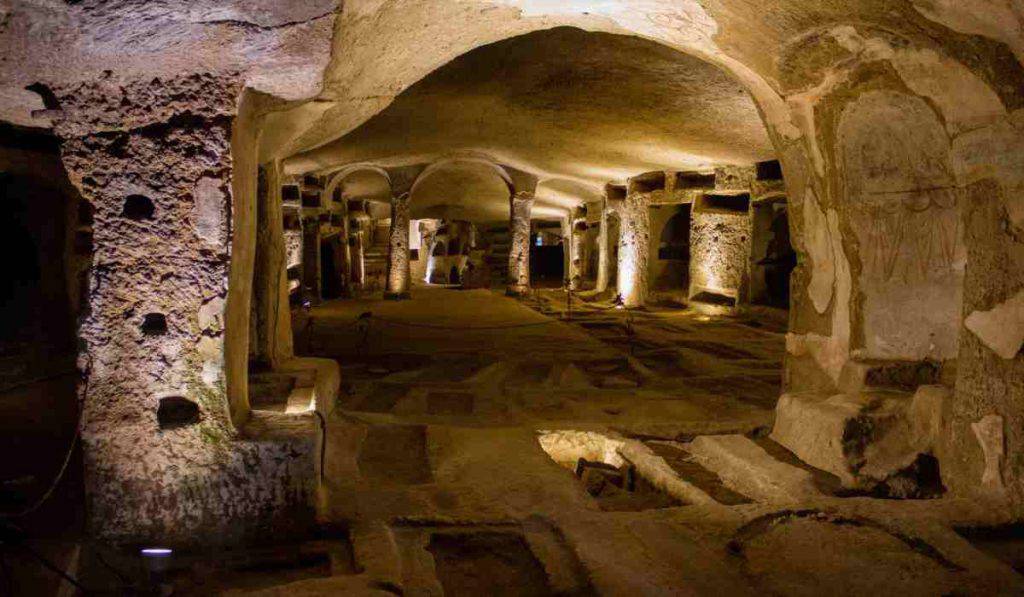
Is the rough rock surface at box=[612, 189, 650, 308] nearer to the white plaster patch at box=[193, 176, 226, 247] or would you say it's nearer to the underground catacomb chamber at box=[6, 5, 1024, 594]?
the underground catacomb chamber at box=[6, 5, 1024, 594]

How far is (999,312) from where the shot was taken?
9.41ft

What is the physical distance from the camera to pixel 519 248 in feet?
52.3

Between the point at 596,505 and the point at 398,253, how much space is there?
12.9 metres

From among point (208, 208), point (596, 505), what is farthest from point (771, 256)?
point (208, 208)

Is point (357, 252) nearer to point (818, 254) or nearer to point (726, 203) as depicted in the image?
point (726, 203)

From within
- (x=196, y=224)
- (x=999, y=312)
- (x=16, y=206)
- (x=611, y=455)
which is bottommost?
(x=611, y=455)

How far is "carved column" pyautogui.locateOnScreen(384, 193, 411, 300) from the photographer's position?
50.1 ft

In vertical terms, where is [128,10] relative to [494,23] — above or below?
below

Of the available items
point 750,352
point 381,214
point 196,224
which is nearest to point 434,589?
point 196,224

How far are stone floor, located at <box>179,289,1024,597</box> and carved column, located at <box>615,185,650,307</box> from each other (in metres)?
7.23

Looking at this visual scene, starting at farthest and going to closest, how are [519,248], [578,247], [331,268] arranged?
[578,247], [331,268], [519,248]

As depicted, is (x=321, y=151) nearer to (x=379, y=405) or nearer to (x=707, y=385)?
(x=379, y=405)

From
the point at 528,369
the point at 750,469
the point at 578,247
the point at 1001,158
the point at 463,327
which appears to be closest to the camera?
the point at 1001,158

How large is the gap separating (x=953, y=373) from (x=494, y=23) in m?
3.36
